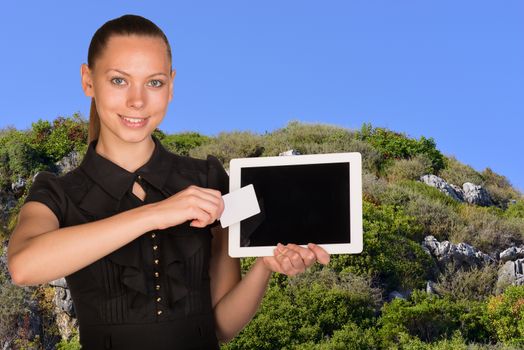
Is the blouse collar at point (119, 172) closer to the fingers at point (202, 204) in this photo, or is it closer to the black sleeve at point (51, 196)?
the black sleeve at point (51, 196)

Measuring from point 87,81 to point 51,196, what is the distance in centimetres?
37

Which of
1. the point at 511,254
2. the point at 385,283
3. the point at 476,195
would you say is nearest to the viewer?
the point at 385,283

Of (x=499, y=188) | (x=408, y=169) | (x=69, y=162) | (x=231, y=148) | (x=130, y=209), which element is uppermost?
(x=231, y=148)

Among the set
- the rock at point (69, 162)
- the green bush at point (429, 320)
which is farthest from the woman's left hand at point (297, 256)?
the rock at point (69, 162)

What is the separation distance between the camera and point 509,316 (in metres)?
9.23

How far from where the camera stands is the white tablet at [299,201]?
2383 millimetres

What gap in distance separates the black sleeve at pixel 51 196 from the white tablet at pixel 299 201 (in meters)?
0.51

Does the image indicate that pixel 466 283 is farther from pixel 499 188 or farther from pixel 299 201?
pixel 299 201

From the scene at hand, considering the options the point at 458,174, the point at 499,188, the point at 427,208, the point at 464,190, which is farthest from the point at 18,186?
the point at 499,188

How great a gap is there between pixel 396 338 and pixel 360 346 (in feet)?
1.64

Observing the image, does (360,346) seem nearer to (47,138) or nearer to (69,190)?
(69,190)

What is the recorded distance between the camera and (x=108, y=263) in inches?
92.4

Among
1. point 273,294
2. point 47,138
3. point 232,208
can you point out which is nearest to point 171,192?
point 232,208

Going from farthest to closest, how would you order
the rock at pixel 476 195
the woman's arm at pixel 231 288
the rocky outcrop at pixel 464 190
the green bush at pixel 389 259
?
1. the rock at pixel 476 195
2. the rocky outcrop at pixel 464 190
3. the green bush at pixel 389 259
4. the woman's arm at pixel 231 288
